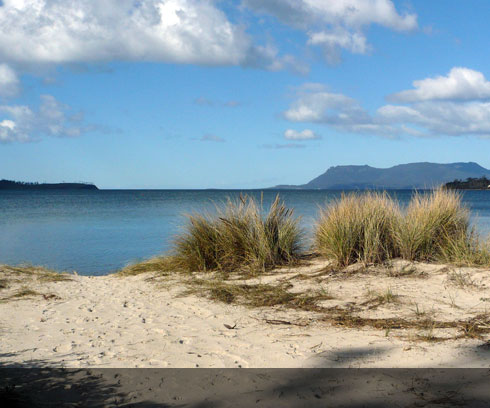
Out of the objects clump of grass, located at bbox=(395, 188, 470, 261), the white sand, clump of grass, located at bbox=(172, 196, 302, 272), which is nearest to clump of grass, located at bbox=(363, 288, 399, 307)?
the white sand

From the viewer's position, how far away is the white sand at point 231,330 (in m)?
4.05

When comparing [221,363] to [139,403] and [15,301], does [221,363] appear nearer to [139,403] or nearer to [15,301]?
[139,403]

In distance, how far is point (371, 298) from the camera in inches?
242

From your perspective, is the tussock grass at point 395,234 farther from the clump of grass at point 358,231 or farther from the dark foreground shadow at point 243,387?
the dark foreground shadow at point 243,387

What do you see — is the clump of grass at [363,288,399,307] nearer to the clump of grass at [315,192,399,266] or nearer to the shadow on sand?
the clump of grass at [315,192,399,266]

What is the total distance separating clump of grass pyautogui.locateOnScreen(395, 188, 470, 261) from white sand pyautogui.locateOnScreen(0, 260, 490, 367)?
0.58 metres

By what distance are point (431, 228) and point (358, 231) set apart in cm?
133

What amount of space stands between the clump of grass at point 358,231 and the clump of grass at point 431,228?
22cm

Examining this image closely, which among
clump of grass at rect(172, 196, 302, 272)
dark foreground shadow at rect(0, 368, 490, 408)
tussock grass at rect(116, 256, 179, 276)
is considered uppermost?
clump of grass at rect(172, 196, 302, 272)

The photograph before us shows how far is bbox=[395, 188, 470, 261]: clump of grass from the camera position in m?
8.09

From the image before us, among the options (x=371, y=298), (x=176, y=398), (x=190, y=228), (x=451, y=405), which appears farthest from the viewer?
(x=190, y=228)

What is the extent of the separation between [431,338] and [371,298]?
5.62ft

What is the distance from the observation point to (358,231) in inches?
315

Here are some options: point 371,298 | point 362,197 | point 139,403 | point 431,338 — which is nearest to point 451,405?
point 431,338
